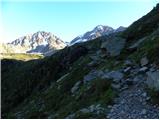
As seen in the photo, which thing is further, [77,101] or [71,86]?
[71,86]

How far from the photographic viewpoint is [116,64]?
32.2 metres

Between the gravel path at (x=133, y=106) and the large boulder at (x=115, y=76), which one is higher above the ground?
the large boulder at (x=115, y=76)

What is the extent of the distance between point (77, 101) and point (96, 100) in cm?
294

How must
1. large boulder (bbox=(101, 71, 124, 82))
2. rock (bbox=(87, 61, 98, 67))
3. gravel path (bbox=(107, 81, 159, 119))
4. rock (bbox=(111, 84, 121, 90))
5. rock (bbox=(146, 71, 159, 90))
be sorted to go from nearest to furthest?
gravel path (bbox=(107, 81, 159, 119)), rock (bbox=(146, 71, 159, 90)), rock (bbox=(111, 84, 121, 90)), large boulder (bbox=(101, 71, 124, 82)), rock (bbox=(87, 61, 98, 67))

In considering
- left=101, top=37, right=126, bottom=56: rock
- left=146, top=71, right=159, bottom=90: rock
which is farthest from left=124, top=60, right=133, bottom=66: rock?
left=146, top=71, right=159, bottom=90: rock

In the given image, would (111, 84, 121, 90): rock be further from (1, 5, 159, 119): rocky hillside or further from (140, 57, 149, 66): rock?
(140, 57, 149, 66): rock

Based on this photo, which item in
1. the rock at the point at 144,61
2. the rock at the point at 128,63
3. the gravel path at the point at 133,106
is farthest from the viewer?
the rock at the point at 128,63

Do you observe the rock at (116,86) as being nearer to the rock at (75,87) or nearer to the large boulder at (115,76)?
the large boulder at (115,76)

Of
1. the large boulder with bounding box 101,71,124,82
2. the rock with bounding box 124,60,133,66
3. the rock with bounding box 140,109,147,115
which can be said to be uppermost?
the rock with bounding box 124,60,133,66

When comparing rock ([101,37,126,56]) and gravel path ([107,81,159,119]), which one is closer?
gravel path ([107,81,159,119])

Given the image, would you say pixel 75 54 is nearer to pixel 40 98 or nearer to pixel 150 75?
pixel 40 98

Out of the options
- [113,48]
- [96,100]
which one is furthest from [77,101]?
[113,48]

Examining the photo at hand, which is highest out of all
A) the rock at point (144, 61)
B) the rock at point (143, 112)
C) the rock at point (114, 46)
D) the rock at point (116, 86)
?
the rock at point (114, 46)

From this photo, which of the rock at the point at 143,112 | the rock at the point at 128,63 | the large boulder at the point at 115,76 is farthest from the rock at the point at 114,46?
the rock at the point at 143,112
